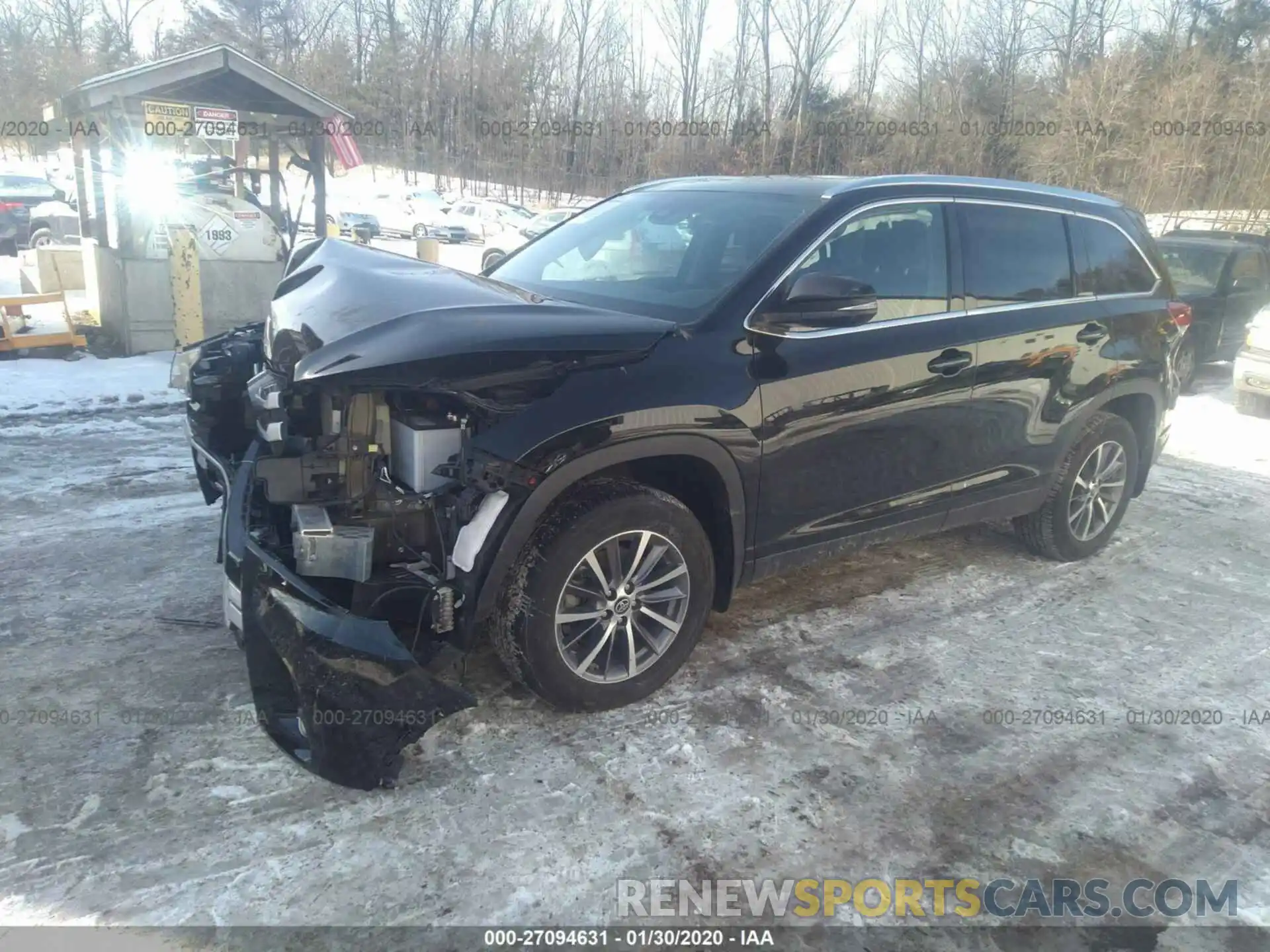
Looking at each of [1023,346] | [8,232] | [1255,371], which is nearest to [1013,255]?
[1023,346]

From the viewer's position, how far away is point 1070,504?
201 inches

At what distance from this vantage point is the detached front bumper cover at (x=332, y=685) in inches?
106

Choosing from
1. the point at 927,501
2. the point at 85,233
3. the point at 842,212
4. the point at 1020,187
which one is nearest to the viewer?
the point at 842,212

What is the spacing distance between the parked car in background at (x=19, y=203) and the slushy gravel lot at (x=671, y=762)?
663 inches

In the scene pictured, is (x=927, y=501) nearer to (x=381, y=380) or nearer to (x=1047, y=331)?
(x=1047, y=331)

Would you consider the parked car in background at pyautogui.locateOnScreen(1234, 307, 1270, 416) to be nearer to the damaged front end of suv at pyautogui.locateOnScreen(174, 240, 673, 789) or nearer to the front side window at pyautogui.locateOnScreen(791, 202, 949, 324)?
the front side window at pyautogui.locateOnScreen(791, 202, 949, 324)

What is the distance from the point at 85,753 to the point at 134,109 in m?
9.21

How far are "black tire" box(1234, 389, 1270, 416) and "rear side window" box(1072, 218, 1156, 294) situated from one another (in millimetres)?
5455

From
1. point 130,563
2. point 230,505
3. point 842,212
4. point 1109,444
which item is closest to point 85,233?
point 130,563

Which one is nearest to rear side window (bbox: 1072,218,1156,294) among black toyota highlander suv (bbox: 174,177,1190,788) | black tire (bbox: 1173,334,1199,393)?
black toyota highlander suv (bbox: 174,177,1190,788)

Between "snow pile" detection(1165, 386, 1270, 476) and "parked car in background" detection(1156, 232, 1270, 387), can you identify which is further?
"parked car in background" detection(1156, 232, 1270, 387)

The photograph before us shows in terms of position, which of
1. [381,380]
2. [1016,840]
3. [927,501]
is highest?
[381,380]

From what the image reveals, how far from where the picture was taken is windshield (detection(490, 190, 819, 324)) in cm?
372

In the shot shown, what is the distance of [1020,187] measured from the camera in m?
4.61
